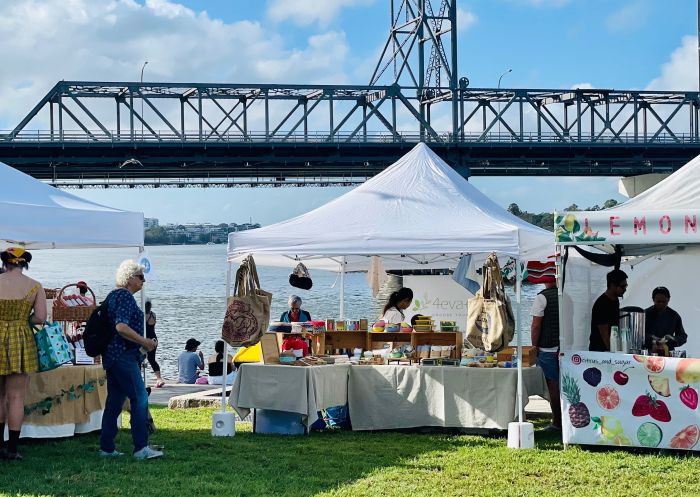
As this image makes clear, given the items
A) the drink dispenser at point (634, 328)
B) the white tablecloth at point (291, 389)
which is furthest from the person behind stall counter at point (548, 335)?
the white tablecloth at point (291, 389)

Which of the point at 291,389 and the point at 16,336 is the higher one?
the point at 16,336

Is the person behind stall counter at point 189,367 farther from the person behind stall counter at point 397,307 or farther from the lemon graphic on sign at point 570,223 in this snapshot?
the lemon graphic on sign at point 570,223

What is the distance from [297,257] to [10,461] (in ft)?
18.8

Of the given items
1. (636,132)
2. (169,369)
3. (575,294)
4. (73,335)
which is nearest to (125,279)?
(73,335)

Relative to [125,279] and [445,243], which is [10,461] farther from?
[445,243]

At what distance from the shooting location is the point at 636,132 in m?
82.4

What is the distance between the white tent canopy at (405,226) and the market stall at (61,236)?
3.92 feet

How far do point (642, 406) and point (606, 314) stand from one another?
997 millimetres

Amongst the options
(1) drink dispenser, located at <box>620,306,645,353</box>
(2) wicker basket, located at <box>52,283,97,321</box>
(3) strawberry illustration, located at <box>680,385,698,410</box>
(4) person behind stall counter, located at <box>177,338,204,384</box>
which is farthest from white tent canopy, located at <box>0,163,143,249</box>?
(4) person behind stall counter, located at <box>177,338,204,384</box>

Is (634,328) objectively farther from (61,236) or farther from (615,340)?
(61,236)

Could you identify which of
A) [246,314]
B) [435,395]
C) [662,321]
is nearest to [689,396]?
[662,321]

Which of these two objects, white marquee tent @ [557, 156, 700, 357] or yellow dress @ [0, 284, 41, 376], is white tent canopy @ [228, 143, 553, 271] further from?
yellow dress @ [0, 284, 41, 376]

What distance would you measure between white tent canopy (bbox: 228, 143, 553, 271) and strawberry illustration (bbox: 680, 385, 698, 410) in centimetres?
182

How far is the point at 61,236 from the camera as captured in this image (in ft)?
29.7
